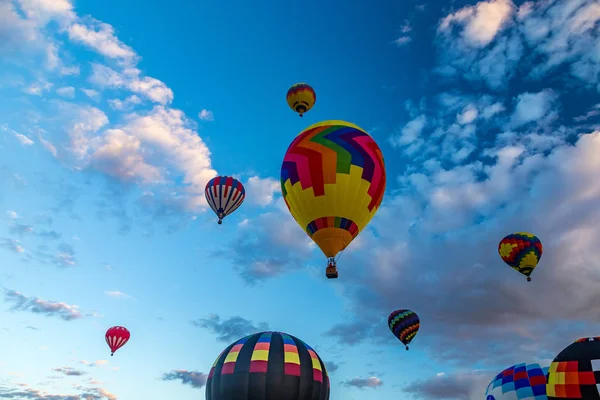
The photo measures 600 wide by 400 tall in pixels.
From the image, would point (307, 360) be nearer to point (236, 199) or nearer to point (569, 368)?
point (569, 368)

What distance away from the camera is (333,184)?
2147 cm

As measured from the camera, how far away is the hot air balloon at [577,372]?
17.9 m

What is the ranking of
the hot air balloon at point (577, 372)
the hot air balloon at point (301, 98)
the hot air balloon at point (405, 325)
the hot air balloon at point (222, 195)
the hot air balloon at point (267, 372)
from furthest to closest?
1. the hot air balloon at point (405, 325)
2. the hot air balloon at point (222, 195)
3. the hot air balloon at point (301, 98)
4. the hot air balloon at point (577, 372)
5. the hot air balloon at point (267, 372)

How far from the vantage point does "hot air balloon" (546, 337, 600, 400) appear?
17.9 metres

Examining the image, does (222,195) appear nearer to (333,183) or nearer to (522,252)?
(333,183)

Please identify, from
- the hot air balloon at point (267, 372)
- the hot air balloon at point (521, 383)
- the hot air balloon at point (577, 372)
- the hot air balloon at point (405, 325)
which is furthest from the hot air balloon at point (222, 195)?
the hot air balloon at point (577, 372)

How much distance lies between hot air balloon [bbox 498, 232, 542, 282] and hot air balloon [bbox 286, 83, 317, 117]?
64.1ft

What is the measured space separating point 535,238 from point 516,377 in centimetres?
1477

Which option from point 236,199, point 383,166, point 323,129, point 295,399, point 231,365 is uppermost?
point 236,199

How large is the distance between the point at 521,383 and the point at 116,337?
3320 centimetres

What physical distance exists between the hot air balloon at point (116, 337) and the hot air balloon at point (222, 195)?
15.0 metres

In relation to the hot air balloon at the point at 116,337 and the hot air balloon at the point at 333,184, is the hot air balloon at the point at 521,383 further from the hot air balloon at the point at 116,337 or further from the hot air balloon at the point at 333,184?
the hot air balloon at the point at 116,337

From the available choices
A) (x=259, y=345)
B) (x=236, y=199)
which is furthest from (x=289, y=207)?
(x=236, y=199)

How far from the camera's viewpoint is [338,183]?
70.4 feet
